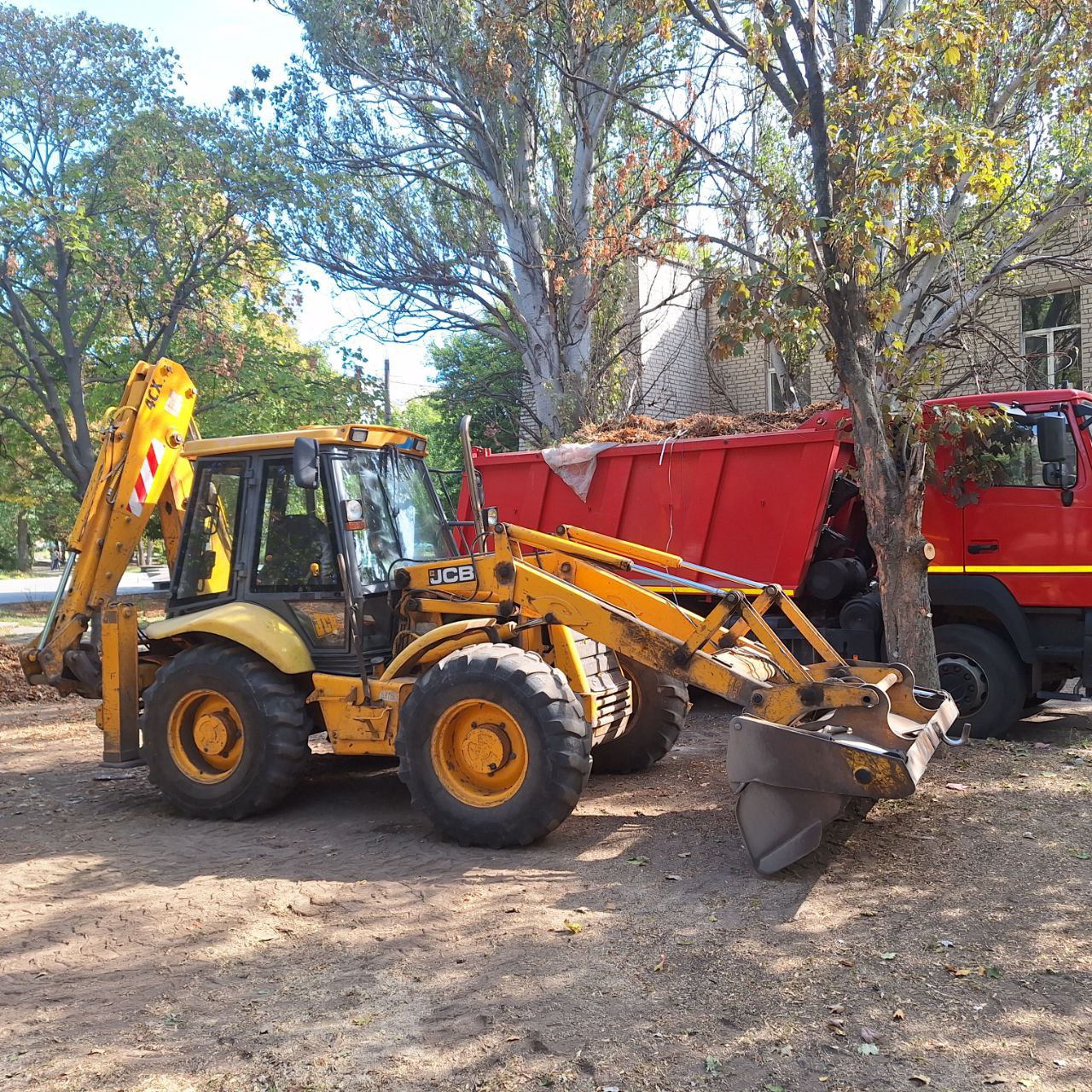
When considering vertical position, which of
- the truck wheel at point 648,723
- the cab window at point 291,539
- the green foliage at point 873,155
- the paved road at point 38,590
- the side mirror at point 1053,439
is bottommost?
the truck wheel at point 648,723

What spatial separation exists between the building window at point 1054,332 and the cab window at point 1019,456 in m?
7.35

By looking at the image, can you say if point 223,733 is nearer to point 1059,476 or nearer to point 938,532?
point 938,532

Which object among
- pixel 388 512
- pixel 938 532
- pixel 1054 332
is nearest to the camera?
pixel 388 512

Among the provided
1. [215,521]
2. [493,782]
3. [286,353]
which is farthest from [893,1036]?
[286,353]

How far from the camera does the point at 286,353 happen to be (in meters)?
19.3

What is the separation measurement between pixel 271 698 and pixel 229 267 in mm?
13378

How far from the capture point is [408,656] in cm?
620

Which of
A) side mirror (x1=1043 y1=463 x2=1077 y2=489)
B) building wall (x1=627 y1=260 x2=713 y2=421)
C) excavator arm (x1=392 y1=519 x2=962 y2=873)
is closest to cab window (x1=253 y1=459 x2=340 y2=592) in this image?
excavator arm (x1=392 y1=519 x2=962 y2=873)

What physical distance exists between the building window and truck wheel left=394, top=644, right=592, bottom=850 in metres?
12.2

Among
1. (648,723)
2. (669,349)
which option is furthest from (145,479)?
(669,349)

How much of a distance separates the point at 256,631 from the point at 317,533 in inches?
28.2

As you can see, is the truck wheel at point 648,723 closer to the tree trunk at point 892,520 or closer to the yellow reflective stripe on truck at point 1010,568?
the tree trunk at point 892,520

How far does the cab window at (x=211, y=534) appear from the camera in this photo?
6.93 m

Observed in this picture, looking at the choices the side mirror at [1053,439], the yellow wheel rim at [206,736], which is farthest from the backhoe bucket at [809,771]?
the side mirror at [1053,439]
